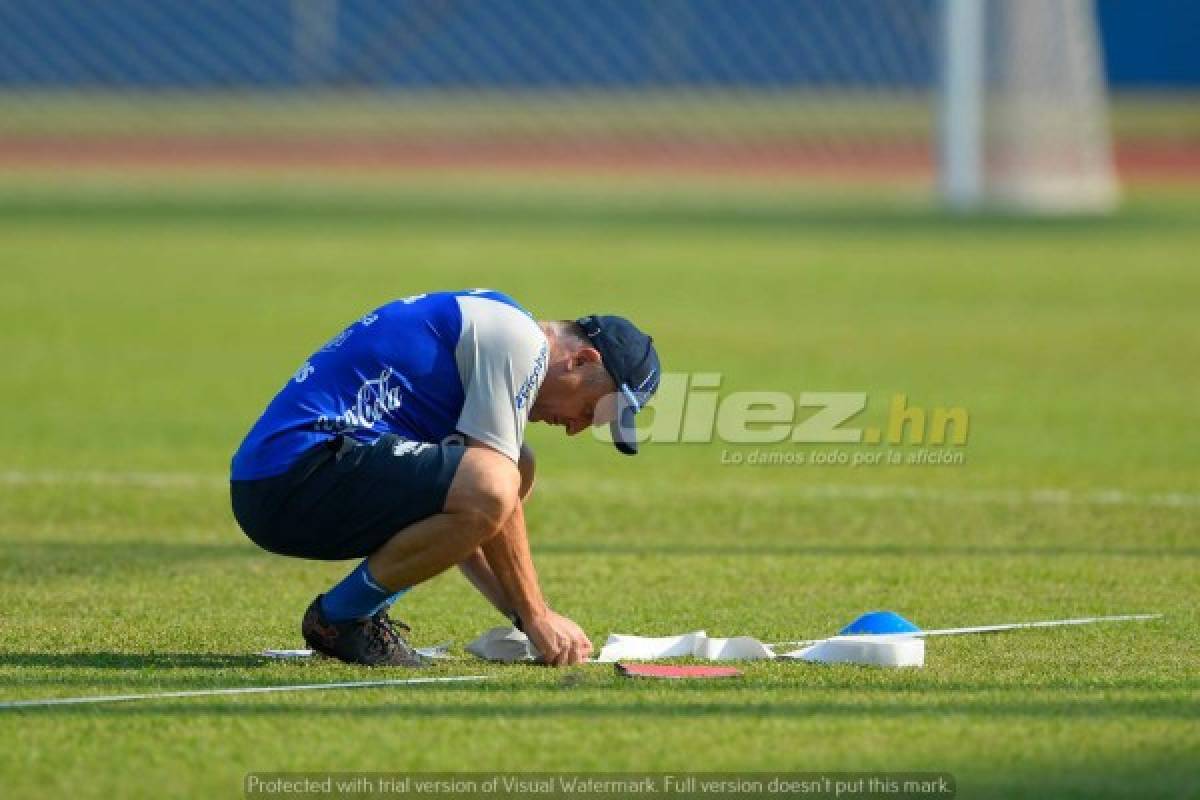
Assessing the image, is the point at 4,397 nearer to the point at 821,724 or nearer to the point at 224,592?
the point at 224,592

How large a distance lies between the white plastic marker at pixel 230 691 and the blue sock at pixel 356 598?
1.05 ft

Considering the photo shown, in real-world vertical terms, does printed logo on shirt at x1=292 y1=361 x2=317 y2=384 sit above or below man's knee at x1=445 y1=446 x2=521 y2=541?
above

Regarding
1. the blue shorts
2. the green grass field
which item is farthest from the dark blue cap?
the green grass field

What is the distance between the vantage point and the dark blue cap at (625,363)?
6.96m

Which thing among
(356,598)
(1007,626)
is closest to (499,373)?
(356,598)

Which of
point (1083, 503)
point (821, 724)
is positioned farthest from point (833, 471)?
point (821, 724)

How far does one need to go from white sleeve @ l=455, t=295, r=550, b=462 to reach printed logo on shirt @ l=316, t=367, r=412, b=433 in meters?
0.27

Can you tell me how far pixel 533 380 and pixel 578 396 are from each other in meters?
0.22

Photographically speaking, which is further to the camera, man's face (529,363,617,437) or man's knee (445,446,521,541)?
man's face (529,363,617,437)

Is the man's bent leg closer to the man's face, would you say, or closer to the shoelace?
the shoelace

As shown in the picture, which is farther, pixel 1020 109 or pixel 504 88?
pixel 504 88

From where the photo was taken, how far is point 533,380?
686cm

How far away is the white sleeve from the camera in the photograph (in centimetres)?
680

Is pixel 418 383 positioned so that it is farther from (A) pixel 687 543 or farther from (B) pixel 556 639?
(A) pixel 687 543
